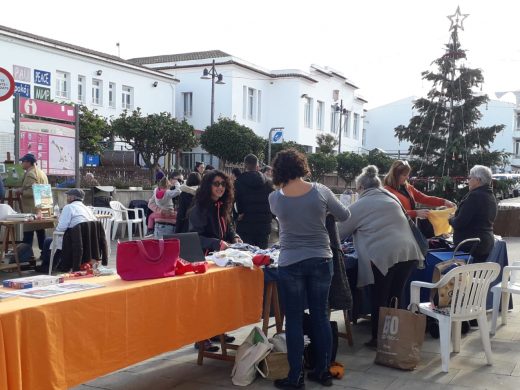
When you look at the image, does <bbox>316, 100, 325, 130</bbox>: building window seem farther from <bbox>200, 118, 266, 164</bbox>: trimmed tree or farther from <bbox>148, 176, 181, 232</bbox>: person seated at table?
<bbox>148, 176, 181, 232</bbox>: person seated at table

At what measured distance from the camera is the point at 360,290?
5.46 m

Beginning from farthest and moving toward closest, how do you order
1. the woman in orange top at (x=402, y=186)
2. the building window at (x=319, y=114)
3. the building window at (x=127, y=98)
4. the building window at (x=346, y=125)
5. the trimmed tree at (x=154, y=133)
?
the building window at (x=346, y=125) → the building window at (x=319, y=114) → the building window at (x=127, y=98) → the trimmed tree at (x=154, y=133) → the woman in orange top at (x=402, y=186)

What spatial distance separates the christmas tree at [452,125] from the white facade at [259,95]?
21.4 meters

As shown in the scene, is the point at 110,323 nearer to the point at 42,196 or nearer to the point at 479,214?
the point at 479,214

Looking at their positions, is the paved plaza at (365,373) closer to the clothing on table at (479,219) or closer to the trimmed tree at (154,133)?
the clothing on table at (479,219)

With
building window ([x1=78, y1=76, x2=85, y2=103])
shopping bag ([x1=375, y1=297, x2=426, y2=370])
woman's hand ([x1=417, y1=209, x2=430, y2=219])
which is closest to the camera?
shopping bag ([x1=375, y1=297, x2=426, y2=370])

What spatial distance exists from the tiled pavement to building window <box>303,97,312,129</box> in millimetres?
39555

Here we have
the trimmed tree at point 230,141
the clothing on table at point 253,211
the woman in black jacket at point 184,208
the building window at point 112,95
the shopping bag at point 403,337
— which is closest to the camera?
the shopping bag at point 403,337

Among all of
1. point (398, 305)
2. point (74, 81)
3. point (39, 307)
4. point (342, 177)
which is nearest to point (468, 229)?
point (398, 305)

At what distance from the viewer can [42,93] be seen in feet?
85.0

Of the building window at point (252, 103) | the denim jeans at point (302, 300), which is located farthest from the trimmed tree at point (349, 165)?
the denim jeans at point (302, 300)

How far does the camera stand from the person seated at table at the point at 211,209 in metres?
4.98

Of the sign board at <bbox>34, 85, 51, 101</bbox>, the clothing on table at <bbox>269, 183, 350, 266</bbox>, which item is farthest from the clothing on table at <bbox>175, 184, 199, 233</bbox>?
the sign board at <bbox>34, 85, 51, 101</bbox>

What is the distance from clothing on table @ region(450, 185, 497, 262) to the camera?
5773 mm
